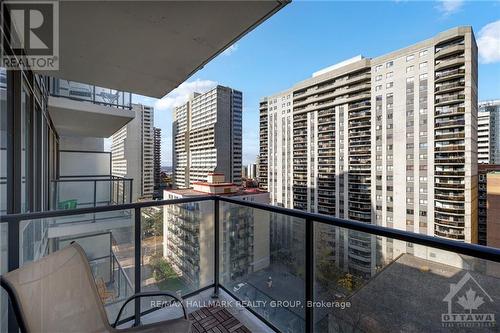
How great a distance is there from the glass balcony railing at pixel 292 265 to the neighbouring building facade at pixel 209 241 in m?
0.01

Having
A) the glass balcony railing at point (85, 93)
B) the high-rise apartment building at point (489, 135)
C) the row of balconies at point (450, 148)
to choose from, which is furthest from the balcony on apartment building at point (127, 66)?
the high-rise apartment building at point (489, 135)

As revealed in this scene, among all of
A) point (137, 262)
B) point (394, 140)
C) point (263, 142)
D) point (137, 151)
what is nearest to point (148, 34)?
point (137, 262)

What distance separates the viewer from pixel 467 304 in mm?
1245

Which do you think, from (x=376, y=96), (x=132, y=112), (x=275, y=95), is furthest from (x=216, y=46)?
(x=275, y=95)

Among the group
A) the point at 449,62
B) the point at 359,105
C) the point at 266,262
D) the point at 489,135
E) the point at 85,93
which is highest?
the point at 449,62

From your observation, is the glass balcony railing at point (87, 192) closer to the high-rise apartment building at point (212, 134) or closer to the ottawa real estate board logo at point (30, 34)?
the ottawa real estate board logo at point (30, 34)

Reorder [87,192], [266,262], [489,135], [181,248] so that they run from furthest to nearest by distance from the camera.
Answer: [489,135] < [87,192] < [181,248] < [266,262]

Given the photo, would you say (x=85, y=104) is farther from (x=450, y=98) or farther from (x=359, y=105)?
(x=359, y=105)

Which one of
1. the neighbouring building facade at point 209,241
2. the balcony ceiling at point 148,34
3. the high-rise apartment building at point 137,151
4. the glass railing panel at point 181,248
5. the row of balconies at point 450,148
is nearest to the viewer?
the balcony ceiling at point 148,34

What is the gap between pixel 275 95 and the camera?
46.4 m

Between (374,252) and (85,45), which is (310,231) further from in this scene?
(85,45)

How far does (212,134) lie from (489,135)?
137 ft

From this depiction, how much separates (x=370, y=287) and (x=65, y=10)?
2.74m

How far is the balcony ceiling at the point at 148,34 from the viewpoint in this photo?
143 centimetres
